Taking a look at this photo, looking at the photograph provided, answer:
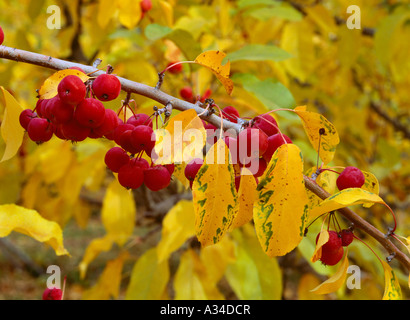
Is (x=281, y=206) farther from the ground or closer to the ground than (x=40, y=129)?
closer to the ground

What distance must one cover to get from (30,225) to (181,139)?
0.38m

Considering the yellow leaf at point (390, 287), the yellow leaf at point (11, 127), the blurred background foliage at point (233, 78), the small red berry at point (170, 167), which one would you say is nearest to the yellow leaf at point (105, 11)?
the blurred background foliage at point (233, 78)

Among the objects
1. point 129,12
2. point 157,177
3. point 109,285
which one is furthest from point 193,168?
point 109,285

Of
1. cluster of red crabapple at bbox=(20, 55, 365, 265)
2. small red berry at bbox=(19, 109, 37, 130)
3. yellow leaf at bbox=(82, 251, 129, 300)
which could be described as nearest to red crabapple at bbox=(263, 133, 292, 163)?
cluster of red crabapple at bbox=(20, 55, 365, 265)

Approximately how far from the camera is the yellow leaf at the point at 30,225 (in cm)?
67

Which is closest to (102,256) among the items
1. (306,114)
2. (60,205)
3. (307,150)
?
(60,205)

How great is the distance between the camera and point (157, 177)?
1.75 feet

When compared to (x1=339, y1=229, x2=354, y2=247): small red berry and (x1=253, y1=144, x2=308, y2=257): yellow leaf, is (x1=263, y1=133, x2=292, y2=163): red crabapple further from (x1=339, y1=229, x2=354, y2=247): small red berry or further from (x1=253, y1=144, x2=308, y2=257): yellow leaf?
(x1=339, y1=229, x2=354, y2=247): small red berry

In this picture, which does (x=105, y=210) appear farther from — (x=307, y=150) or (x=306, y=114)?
(x=306, y=114)

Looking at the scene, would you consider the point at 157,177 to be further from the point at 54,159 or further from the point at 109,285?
the point at 54,159

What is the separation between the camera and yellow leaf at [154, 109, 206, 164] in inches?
16.9

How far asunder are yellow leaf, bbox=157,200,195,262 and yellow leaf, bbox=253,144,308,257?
1.76ft

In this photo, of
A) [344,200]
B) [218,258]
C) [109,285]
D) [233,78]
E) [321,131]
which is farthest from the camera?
[109,285]
